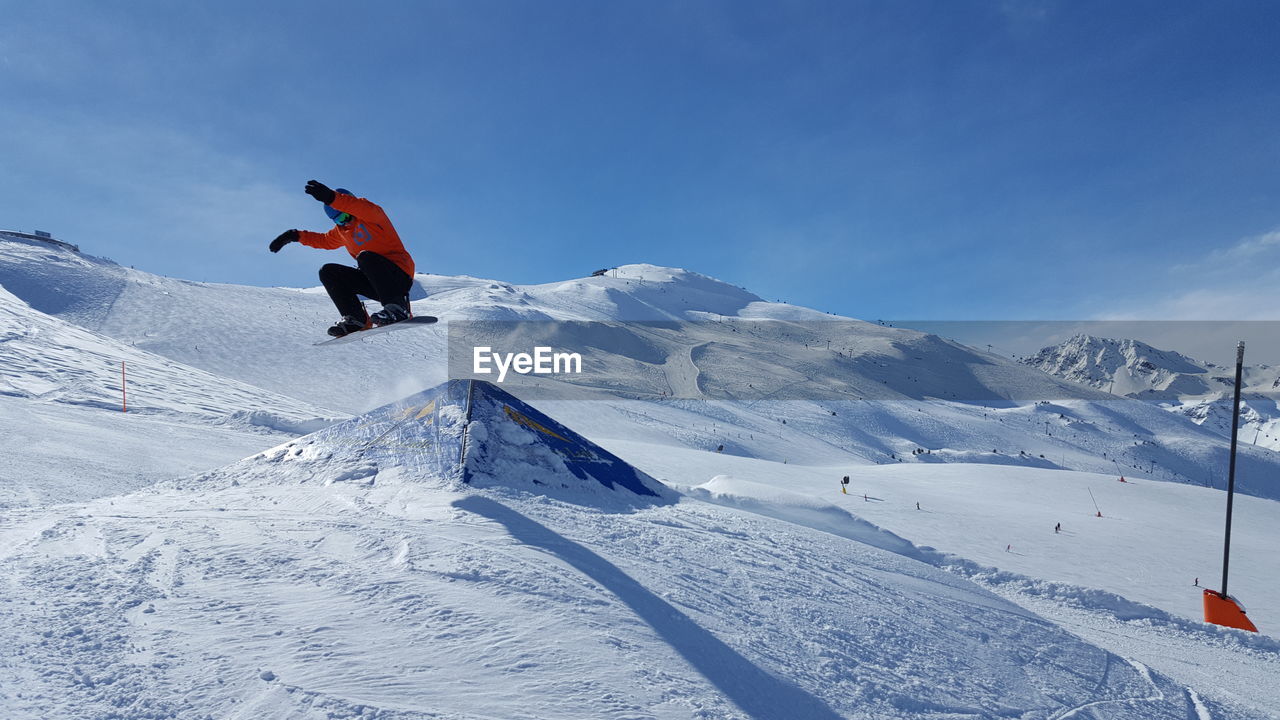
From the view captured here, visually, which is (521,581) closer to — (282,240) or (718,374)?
(282,240)

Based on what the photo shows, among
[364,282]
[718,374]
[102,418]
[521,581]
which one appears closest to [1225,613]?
[521,581]

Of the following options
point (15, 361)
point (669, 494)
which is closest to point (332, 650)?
point (669, 494)

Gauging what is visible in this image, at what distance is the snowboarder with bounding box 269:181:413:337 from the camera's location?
17.9 ft

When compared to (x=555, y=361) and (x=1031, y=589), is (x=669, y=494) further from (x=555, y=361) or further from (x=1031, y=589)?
(x=555, y=361)

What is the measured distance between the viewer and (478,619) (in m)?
5.05

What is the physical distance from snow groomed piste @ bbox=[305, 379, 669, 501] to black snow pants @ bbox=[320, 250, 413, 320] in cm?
345

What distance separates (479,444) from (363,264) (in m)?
4.10

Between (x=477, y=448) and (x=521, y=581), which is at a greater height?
(x=477, y=448)

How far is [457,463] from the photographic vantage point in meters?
8.83

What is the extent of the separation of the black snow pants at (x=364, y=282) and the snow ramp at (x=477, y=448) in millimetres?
3444

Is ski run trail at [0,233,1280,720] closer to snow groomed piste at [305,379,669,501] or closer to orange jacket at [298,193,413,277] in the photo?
snow groomed piste at [305,379,669,501]

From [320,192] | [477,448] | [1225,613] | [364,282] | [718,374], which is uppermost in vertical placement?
[320,192]

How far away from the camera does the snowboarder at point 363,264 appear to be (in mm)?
5441

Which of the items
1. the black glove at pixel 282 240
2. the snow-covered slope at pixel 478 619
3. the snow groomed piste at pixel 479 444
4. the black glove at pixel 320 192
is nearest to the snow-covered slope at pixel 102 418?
the snow-covered slope at pixel 478 619
